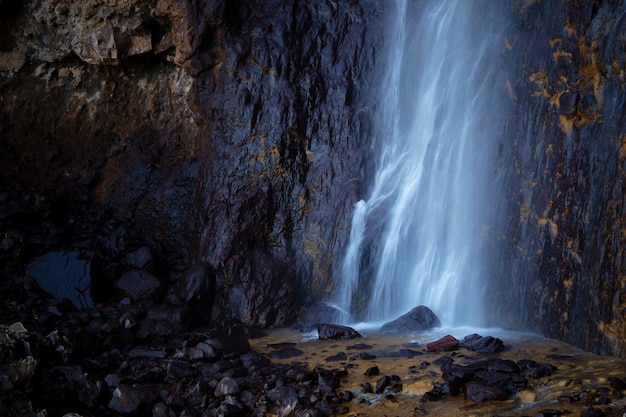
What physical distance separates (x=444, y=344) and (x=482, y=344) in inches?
22.8

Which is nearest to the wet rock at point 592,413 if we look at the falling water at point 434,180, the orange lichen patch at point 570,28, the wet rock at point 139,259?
the falling water at point 434,180

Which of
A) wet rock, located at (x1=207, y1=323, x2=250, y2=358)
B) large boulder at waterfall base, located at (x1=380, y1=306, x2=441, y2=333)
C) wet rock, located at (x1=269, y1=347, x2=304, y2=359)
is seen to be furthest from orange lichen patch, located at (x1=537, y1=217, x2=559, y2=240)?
wet rock, located at (x1=207, y1=323, x2=250, y2=358)

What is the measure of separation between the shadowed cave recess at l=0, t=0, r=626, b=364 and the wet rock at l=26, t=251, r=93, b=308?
62mm

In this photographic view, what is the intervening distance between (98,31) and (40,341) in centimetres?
847

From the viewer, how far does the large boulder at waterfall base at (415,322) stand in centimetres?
1052

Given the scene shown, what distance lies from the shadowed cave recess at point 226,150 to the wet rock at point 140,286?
2.3 inches

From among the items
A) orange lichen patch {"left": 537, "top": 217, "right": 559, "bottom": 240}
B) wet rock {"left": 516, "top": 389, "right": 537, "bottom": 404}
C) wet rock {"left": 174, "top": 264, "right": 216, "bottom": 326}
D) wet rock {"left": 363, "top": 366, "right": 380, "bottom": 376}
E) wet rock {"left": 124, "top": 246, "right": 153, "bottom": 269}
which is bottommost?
wet rock {"left": 363, "top": 366, "right": 380, "bottom": 376}

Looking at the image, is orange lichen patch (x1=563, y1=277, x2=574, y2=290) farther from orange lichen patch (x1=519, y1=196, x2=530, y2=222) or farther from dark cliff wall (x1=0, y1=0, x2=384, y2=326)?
dark cliff wall (x1=0, y1=0, x2=384, y2=326)

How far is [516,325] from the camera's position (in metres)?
9.89

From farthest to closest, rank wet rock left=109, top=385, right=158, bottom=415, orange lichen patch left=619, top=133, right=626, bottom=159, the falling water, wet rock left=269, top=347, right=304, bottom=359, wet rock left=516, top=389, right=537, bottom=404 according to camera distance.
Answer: the falling water < wet rock left=269, top=347, right=304, bottom=359 < orange lichen patch left=619, top=133, right=626, bottom=159 < wet rock left=109, top=385, right=158, bottom=415 < wet rock left=516, top=389, right=537, bottom=404

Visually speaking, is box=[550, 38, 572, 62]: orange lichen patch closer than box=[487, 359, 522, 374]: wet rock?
No

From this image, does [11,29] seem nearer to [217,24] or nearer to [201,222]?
[217,24]

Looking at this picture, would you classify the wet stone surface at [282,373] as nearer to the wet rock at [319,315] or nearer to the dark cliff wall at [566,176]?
the dark cliff wall at [566,176]

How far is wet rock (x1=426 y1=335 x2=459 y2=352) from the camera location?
354 inches
